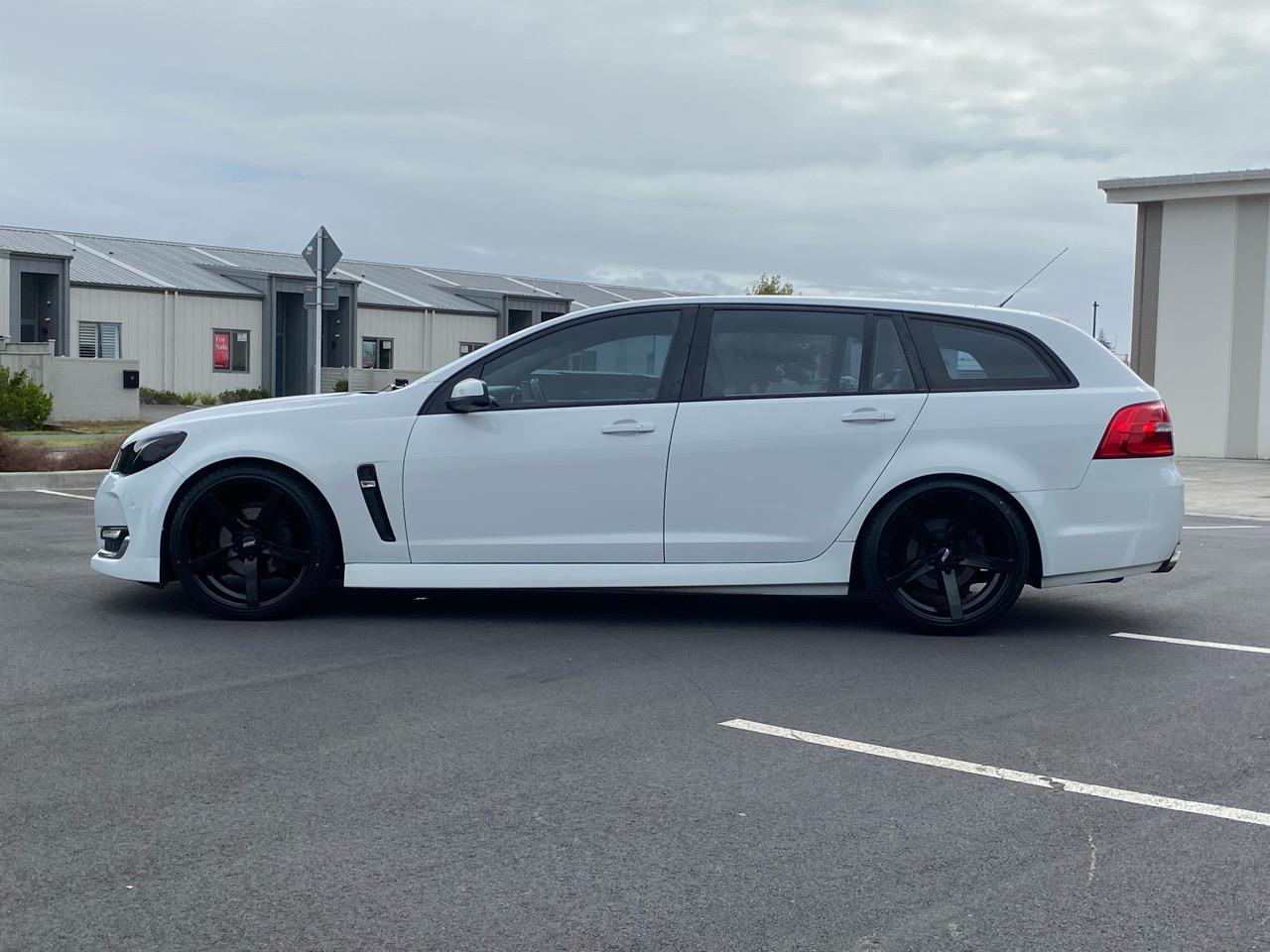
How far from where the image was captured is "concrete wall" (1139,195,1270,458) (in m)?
26.6

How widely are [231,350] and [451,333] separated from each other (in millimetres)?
9297

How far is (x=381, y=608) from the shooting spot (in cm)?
759

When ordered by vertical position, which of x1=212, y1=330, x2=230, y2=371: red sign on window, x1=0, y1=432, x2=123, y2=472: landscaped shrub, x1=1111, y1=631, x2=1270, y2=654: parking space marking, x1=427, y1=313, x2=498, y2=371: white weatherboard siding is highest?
x1=427, y1=313, x2=498, y2=371: white weatherboard siding

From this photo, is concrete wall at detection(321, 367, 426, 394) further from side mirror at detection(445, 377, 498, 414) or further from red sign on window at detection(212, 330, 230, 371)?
side mirror at detection(445, 377, 498, 414)

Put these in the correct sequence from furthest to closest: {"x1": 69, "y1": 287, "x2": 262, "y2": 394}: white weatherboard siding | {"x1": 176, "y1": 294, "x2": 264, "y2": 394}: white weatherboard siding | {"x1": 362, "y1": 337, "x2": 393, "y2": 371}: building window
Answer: {"x1": 362, "y1": 337, "x2": 393, "y2": 371}: building window, {"x1": 176, "y1": 294, "x2": 264, "y2": 394}: white weatherboard siding, {"x1": 69, "y1": 287, "x2": 262, "y2": 394}: white weatherboard siding

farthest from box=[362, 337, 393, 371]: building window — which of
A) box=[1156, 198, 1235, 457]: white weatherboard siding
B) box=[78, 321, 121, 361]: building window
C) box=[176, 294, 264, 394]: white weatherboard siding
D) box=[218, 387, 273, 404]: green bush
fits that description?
box=[1156, 198, 1235, 457]: white weatherboard siding

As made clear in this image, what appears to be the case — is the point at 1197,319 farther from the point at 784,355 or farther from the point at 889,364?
the point at 784,355

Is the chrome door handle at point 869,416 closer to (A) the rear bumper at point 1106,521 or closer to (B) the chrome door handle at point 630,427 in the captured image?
(A) the rear bumper at point 1106,521

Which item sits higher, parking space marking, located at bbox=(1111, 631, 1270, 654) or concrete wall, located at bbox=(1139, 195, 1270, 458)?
concrete wall, located at bbox=(1139, 195, 1270, 458)

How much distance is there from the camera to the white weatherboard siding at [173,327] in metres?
41.9

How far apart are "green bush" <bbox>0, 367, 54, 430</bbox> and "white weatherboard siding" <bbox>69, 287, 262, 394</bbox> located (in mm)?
14267

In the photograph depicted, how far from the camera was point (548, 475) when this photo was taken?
23.0 feet

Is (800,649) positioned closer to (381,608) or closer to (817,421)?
(817,421)

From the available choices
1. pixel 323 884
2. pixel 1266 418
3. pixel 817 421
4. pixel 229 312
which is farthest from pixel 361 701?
pixel 229 312
